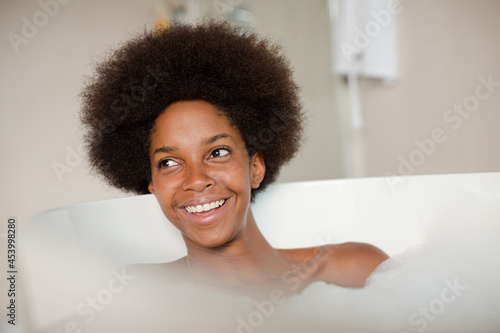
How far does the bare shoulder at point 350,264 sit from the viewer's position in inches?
48.5

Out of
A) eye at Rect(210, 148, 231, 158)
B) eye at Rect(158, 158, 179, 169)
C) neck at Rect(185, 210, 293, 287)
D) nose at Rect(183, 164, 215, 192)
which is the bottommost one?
neck at Rect(185, 210, 293, 287)

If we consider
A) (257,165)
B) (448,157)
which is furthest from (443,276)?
(448,157)

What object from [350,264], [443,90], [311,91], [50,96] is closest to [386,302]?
[350,264]

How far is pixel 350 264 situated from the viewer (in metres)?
1.25

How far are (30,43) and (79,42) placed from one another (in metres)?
0.21

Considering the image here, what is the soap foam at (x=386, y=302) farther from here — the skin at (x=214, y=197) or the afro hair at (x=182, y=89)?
the afro hair at (x=182, y=89)

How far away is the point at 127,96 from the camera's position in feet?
3.72

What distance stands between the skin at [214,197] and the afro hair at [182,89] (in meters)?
0.03

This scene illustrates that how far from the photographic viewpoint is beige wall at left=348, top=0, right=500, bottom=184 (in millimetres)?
2205

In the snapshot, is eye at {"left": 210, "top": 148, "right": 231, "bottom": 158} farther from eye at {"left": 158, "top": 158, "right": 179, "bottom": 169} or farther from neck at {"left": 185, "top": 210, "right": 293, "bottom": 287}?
neck at {"left": 185, "top": 210, "right": 293, "bottom": 287}

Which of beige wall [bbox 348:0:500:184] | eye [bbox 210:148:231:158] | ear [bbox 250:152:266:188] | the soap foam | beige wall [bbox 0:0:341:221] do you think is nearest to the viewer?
the soap foam

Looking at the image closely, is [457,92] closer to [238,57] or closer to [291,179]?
[291,179]

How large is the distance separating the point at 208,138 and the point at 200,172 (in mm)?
74

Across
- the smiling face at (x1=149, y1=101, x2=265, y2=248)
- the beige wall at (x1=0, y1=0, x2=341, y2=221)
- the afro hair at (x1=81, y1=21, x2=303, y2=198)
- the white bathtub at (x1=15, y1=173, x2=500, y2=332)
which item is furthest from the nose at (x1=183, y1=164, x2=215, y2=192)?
the beige wall at (x1=0, y1=0, x2=341, y2=221)
